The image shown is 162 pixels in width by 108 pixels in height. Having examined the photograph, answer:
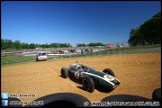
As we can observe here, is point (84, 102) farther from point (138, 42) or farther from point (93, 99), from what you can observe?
point (138, 42)

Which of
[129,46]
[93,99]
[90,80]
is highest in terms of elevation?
[129,46]

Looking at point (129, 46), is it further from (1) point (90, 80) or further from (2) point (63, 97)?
(2) point (63, 97)

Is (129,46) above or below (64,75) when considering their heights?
above

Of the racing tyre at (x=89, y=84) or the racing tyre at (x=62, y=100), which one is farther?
the racing tyre at (x=89, y=84)

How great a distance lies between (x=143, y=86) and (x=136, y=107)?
3.50 m

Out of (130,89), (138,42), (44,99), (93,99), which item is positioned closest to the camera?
(44,99)

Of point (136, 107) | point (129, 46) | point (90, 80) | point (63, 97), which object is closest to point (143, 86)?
point (90, 80)

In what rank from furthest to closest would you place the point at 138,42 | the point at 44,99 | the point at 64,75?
the point at 138,42
the point at 64,75
the point at 44,99

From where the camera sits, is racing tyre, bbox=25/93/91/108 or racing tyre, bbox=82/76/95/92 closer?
racing tyre, bbox=25/93/91/108

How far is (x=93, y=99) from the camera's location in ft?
17.1

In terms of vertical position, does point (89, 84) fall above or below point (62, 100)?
below

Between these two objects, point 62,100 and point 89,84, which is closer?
point 62,100

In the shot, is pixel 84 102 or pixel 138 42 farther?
pixel 138 42

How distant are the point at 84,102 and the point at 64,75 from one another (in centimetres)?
562
